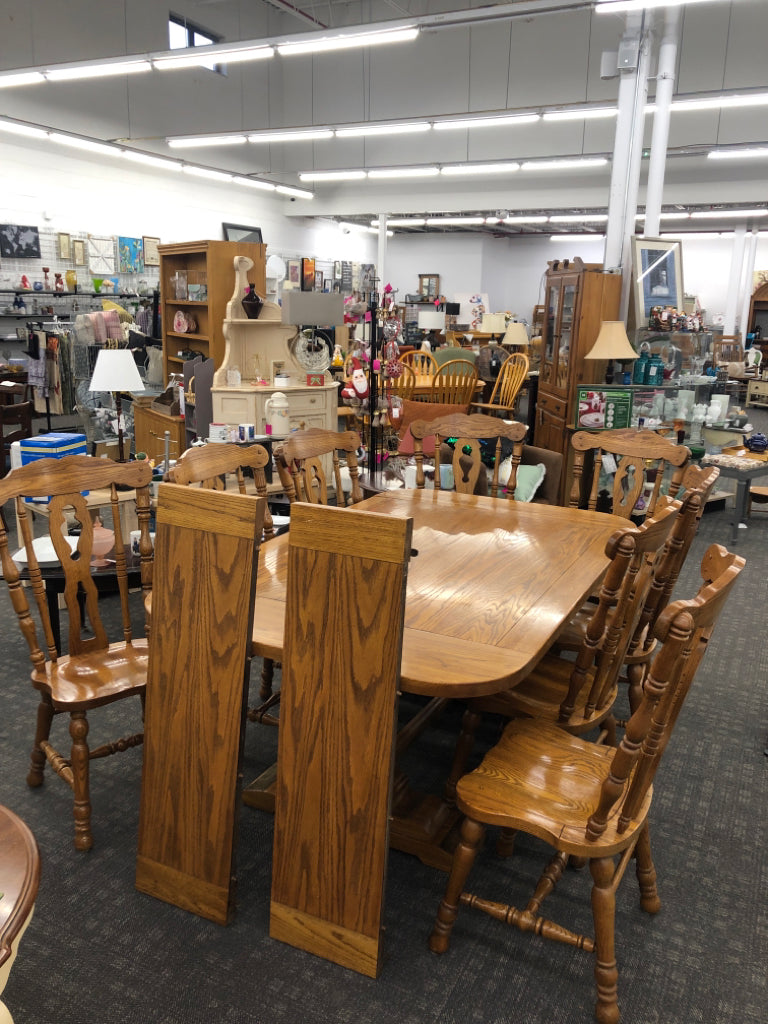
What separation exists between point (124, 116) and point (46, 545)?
33.5 feet

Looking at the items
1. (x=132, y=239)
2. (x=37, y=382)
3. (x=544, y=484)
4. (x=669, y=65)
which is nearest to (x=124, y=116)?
(x=132, y=239)

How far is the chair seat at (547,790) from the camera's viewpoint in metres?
1.72

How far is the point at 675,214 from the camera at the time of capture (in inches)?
523

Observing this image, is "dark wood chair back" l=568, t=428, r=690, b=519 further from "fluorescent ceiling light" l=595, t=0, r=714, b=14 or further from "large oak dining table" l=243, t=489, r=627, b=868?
"fluorescent ceiling light" l=595, t=0, r=714, b=14

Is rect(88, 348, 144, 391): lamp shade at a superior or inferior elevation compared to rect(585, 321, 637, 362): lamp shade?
inferior

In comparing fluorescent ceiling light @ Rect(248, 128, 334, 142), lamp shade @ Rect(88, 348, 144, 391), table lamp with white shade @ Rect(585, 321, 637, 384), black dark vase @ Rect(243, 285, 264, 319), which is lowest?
lamp shade @ Rect(88, 348, 144, 391)

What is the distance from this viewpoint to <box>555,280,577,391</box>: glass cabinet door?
6227 mm

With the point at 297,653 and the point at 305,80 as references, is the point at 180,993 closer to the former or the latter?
the point at 297,653

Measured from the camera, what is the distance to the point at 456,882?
6.28ft

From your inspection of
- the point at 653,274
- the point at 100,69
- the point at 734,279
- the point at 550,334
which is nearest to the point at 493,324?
the point at 734,279

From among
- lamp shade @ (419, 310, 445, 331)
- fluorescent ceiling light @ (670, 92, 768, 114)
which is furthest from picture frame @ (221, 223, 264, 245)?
fluorescent ceiling light @ (670, 92, 768, 114)

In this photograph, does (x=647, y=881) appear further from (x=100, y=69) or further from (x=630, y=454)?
(x=100, y=69)

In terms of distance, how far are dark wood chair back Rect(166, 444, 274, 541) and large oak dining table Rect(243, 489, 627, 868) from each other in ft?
1.04

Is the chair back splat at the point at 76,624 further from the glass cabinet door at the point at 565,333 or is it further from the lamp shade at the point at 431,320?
the lamp shade at the point at 431,320
